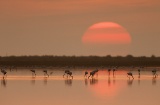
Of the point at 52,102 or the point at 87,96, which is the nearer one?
the point at 52,102

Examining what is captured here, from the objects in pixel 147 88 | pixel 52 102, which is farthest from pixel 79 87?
pixel 52 102

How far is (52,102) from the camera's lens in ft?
79.2

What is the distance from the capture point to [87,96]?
87.2 ft

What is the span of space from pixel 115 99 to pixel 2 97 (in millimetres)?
4992

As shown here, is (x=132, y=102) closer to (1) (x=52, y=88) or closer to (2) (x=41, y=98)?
(2) (x=41, y=98)

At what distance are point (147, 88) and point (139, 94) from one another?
3.87m

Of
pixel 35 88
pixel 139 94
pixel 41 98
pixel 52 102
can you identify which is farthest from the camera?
pixel 35 88

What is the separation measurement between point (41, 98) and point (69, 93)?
2874mm

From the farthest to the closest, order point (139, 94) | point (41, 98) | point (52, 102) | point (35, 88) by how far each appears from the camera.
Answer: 1. point (35, 88)
2. point (139, 94)
3. point (41, 98)
4. point (52, 102)

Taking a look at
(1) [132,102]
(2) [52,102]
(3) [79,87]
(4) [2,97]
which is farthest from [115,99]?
(3) [79,87]

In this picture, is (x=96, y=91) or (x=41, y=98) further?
(x=96, y=91)

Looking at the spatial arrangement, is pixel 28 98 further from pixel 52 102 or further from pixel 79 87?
pixel 79 87

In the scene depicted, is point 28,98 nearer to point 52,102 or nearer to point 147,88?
point 52,102

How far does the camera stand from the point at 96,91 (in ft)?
96.4
